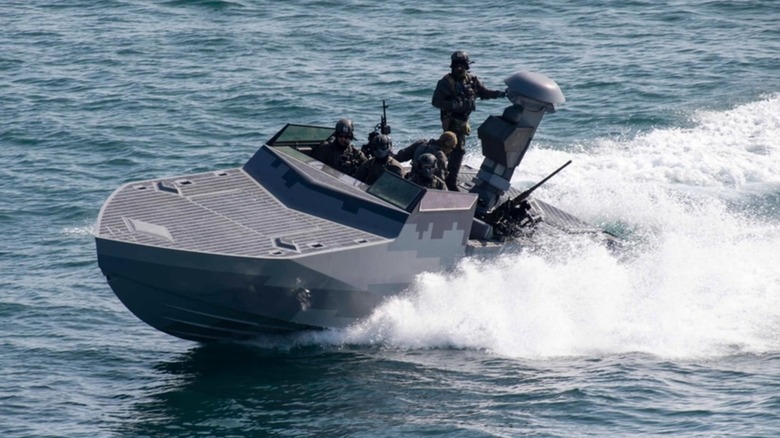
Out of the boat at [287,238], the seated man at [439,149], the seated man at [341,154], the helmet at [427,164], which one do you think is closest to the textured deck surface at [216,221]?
the boat at [287,238]

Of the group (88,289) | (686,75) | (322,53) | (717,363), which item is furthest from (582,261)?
(322,53)

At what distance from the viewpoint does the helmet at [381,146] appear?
1948 centimetres

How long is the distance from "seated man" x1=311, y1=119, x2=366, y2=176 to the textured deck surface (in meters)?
1.37

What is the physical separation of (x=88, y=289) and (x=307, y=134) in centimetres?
416

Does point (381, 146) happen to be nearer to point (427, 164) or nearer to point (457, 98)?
point (427, 164)

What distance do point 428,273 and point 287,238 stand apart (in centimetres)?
220

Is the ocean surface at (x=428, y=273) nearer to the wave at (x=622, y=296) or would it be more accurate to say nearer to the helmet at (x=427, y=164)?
the wave at (x=622, y=296)

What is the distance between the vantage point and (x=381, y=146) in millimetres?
19484

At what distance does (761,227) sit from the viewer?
23703 mm

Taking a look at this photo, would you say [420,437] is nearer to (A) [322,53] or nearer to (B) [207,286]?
(B) [207,286]

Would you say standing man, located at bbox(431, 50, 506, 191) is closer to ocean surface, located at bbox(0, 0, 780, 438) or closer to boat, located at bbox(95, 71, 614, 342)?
boat, located at bbox(95, 71, 614, 342)

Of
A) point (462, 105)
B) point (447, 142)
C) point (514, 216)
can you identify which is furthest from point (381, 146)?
point (514, 216)

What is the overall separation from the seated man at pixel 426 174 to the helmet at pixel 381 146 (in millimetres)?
490

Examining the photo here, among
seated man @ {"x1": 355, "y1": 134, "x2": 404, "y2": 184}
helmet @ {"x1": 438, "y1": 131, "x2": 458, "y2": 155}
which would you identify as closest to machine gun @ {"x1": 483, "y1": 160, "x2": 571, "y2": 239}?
helmet @ {"x1": 438, "y1": 131, "x2": 458, "y2": 155}
